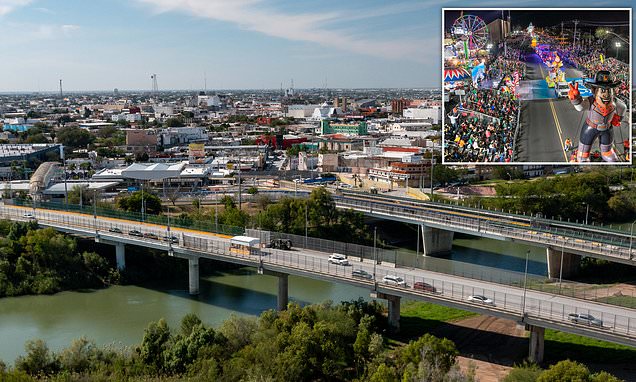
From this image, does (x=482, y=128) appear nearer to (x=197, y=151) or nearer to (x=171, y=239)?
(x=171, y=239)

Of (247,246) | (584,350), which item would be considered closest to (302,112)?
(247,246)

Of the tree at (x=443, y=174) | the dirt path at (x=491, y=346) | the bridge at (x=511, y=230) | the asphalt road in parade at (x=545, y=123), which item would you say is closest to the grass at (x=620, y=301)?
the dirt path at (x=491, y=346)

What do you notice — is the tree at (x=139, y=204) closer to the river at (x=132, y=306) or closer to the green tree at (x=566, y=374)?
the river at (x=132, y=306)

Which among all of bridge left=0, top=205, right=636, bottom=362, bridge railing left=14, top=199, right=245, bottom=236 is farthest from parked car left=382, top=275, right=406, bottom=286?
bridge railing left=14, top=199, right=245, bottom=236

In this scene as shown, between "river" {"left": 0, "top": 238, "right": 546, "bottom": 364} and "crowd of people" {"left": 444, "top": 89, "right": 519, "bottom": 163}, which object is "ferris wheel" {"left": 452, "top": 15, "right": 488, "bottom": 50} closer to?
"crowd of people" {"left": 444, "top": 89, "right": 519, "bottom": 163}

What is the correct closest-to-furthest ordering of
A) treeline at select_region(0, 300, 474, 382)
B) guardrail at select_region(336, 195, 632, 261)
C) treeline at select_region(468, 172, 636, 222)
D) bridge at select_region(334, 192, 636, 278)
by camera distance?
treeline at select_region(0, 300, 474, 382)
guardrail at select_region(336, 195, 632, 261)
bridge at select_region(334, 192, 636, 278)
treeline at select_region(468, 172, 636, 222)

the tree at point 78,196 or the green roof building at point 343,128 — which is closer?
the tree at point 78,196

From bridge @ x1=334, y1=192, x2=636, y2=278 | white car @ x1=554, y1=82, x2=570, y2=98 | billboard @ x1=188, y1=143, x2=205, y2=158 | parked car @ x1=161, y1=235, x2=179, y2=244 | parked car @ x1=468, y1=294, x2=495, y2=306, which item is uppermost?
white car @ x1=554, y1=82, x2=570, y2=98
